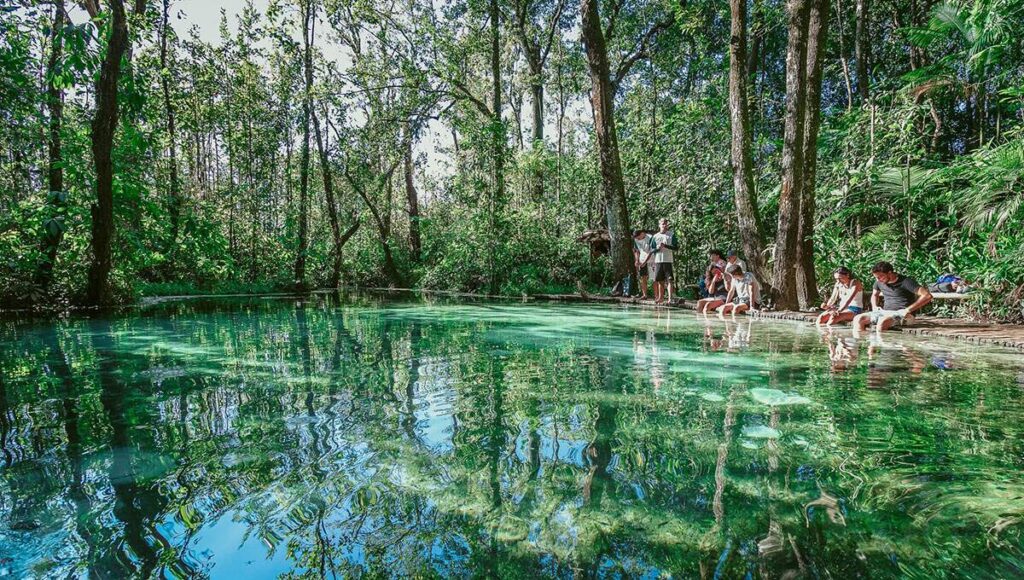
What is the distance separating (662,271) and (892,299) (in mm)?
4832

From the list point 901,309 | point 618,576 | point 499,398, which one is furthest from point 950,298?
point 618,576

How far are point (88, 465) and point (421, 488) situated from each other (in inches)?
67.1

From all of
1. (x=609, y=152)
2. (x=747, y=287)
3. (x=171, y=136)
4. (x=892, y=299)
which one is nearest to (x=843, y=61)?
(x=609, y=152)

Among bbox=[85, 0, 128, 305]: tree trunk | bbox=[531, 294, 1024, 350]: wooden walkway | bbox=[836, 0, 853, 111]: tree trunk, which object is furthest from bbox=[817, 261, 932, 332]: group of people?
bbox=[85, 0, 128, 305]: tree trunk

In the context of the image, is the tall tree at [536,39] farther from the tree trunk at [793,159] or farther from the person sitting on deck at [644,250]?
the tree trunk at [793,159]

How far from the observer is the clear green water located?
184 centimetres

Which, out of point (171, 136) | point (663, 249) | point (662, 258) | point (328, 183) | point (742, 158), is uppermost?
point (171, 136)

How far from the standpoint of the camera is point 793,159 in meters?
9.23

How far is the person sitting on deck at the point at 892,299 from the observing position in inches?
282

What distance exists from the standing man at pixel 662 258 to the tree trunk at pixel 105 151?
35.7 ft

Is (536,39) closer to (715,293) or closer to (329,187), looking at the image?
(329,187)

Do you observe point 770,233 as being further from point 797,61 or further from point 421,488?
point 421,488

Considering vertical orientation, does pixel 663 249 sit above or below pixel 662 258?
above

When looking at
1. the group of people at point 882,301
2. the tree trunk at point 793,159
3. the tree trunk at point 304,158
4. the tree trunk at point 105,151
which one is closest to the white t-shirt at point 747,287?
the tree trunk at point 793,159
